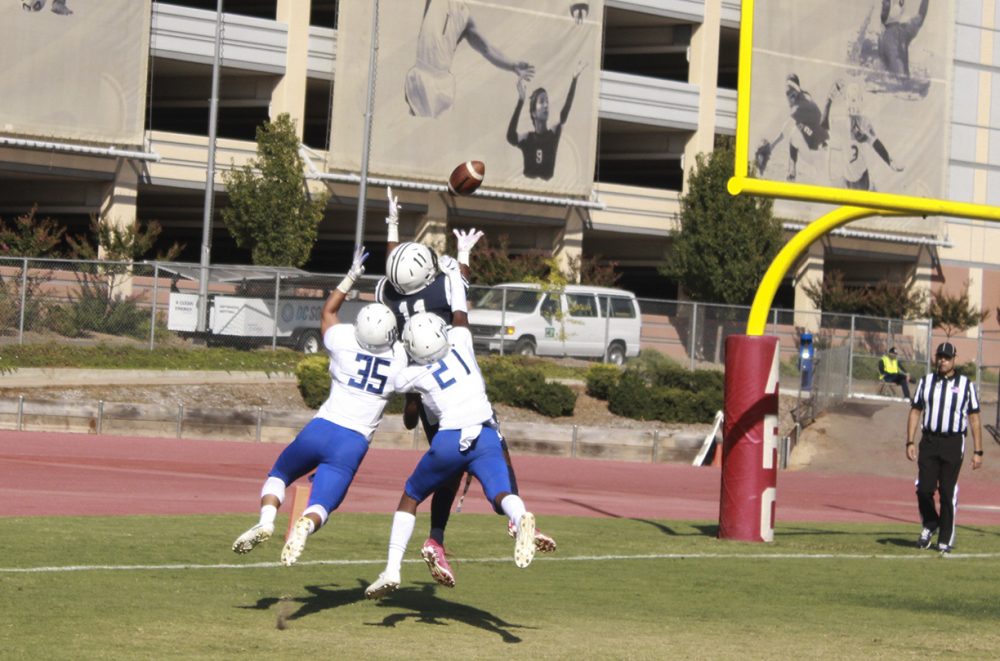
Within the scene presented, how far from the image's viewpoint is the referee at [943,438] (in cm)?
1517

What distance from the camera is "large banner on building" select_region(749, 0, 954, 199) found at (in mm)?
13453

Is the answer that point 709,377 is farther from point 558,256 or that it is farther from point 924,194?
point 924,194

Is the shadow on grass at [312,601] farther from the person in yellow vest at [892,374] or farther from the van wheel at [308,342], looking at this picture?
the person in yellow vest at [892,374]

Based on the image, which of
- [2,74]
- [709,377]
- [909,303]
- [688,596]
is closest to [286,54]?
[2,74]

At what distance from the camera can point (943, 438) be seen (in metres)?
15.3

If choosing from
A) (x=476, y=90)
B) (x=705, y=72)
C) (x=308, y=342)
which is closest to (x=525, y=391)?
(x=308, y=342)

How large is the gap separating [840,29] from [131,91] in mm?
31322

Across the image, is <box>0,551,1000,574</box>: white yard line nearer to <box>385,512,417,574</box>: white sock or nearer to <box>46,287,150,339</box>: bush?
<box>385,512,417,574</box>: white sock

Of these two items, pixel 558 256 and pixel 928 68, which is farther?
pixel 558 256

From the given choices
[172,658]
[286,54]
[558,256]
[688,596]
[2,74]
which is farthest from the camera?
[558,256]

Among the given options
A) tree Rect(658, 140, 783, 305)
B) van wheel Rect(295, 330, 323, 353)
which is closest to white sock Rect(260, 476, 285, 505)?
van wheel Rect(295, 330, 323, 353)

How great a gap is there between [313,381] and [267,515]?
21411mm

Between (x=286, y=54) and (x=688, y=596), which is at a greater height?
(x=286, y=54)

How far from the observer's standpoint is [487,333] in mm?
36250
